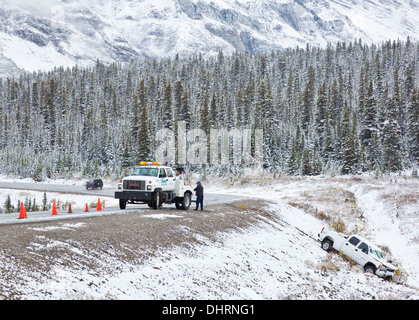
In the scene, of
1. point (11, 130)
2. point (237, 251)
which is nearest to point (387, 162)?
point (237, 251)

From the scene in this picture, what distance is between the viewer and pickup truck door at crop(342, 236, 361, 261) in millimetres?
20219

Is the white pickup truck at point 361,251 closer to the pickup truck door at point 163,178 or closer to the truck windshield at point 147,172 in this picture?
the pickup truck door at point 163,178

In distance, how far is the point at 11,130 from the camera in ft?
403

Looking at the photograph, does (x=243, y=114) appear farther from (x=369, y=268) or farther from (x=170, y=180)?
(x=369, y=268)

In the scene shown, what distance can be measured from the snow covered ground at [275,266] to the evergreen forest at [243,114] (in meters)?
27.9

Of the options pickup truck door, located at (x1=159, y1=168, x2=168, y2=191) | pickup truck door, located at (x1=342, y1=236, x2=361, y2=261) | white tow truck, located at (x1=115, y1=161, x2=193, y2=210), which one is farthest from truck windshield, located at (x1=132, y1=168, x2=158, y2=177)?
pickup truck door, located at (x1=342, y1=236, x2=361, y2=261)

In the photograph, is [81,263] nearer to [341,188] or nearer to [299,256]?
[299,256]

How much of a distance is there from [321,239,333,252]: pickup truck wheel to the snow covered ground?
484 millimetres

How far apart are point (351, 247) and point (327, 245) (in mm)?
1611

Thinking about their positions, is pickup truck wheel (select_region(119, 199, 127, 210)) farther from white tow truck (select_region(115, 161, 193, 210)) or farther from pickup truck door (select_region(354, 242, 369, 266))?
pickup truck door (select_region(354, 242, 369, 266))

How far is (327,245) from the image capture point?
71.5ft

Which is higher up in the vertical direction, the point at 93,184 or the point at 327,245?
the point at 93,184

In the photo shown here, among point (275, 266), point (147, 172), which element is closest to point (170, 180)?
point (147, 172)

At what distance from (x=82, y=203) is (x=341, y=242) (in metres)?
24.5
